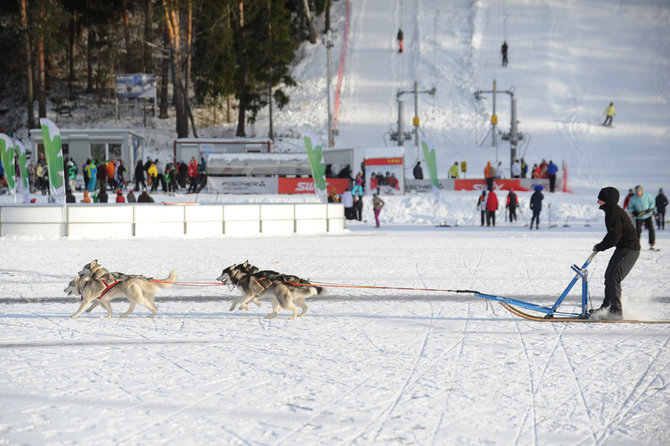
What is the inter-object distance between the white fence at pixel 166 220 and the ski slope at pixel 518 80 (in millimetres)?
17084

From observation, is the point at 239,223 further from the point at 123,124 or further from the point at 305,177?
the point at 123,124

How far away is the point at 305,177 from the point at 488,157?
13811mm

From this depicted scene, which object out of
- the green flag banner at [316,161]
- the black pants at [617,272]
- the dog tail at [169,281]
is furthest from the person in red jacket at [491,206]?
the dog tail at [169,281]

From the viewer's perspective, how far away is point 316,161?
24172mm

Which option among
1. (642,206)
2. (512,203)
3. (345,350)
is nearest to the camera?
(345,350)

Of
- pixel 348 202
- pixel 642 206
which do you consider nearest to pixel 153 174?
pixel 348 202

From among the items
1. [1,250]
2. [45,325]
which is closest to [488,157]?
[1,250]

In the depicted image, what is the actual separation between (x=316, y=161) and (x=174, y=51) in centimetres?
2063

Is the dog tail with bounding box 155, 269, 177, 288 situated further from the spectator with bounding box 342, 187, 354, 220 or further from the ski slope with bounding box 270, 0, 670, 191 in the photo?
the ski slope with bounding box 270, 0, 670, 191

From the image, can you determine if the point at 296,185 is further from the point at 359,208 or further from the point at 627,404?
the point at 627,404

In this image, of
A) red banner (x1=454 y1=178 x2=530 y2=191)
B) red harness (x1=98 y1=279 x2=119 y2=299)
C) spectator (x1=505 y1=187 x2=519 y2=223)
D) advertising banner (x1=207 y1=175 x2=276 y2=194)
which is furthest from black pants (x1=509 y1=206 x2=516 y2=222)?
red harness (x1=98 y1=279 x2=119 y2=299)

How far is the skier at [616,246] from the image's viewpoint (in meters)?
7.88

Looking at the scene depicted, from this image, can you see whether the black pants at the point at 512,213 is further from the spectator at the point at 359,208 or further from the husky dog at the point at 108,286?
the husky dog at the point at 108,286

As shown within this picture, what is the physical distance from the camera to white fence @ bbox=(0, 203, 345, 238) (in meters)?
20.1
